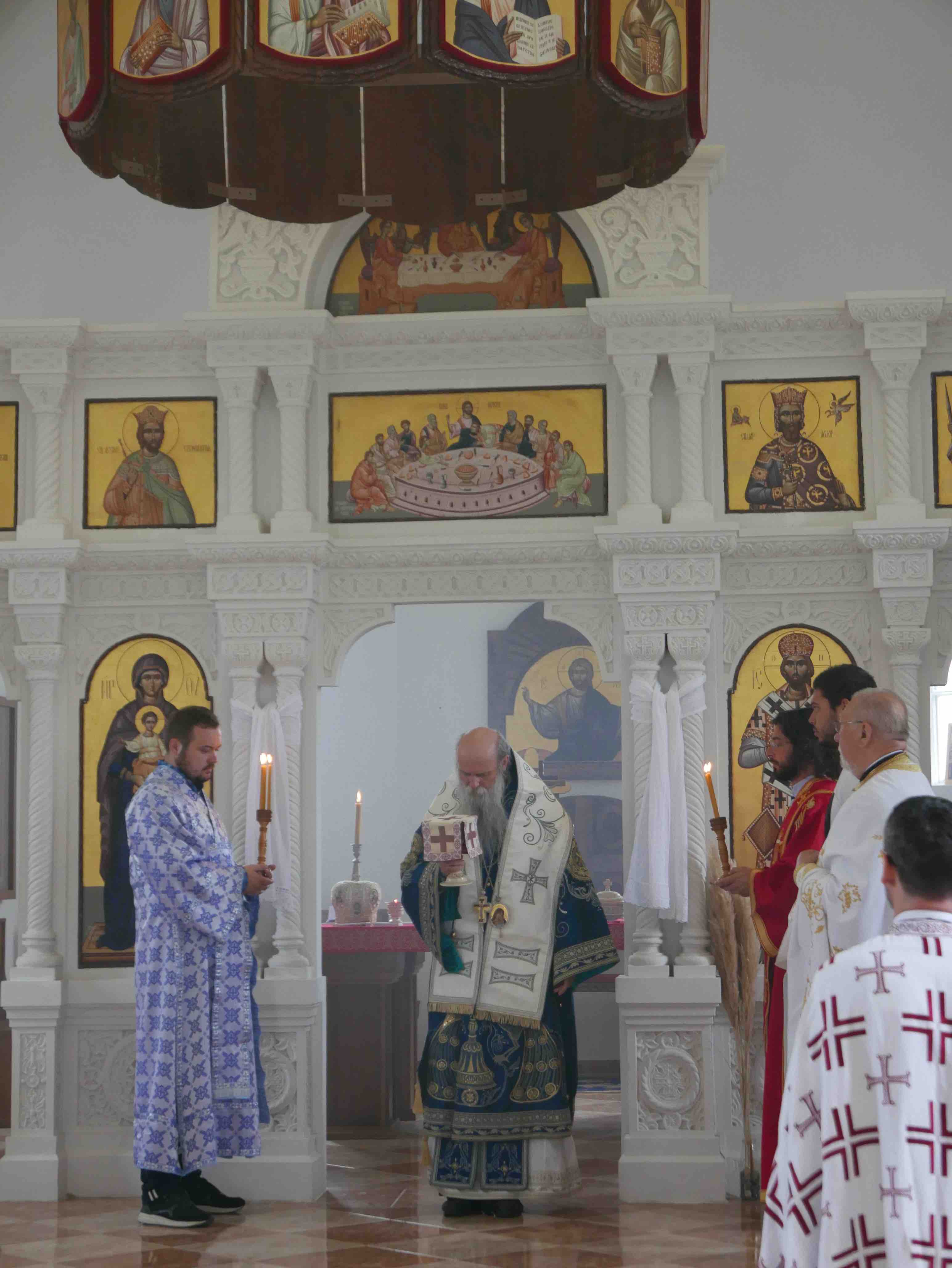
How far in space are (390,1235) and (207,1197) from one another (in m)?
0.99

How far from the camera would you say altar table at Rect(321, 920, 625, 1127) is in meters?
9.41

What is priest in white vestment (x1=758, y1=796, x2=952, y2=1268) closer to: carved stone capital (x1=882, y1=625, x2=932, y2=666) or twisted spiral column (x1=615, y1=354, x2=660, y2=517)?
carved stone capital (x1=882, y1=625, x2=932, y2=666)

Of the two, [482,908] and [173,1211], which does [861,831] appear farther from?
[173,1211]

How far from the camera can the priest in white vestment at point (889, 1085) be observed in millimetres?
3086

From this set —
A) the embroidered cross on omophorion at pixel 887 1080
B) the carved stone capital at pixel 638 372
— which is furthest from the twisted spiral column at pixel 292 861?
the embroidered cross on omophorion at pixel 887 1080

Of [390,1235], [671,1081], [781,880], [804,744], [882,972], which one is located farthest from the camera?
[671,1081]

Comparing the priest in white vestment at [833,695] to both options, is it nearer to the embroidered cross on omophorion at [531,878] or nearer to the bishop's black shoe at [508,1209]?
the embroidered cross on omophorion at [531,878]

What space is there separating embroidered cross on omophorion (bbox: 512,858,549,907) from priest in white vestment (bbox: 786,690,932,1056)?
2115 millimetres

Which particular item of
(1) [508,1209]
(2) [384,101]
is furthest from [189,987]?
(2) [384,101]

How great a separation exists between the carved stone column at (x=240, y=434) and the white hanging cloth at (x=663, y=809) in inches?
86.0

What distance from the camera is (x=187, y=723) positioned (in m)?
7.32

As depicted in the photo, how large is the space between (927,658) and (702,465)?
58.1 inches

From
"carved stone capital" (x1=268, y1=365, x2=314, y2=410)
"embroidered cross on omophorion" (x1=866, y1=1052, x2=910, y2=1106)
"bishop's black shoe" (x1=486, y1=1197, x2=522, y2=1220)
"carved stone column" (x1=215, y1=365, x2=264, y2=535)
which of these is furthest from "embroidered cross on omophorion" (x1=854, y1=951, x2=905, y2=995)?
"carved stone capital" (x1=268, y1=365, x2=314, y2=410)

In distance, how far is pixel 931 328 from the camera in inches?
318
